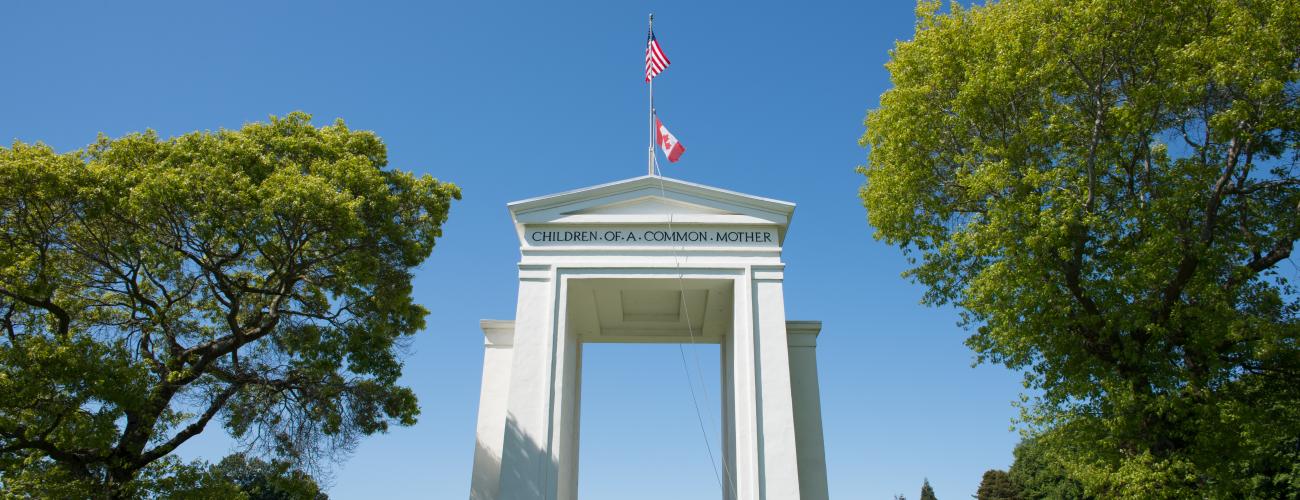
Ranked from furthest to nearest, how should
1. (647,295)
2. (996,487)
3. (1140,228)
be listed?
(996,487) → (647,295) → (1140,228)

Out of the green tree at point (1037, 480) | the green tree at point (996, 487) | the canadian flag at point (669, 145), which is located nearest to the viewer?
the canadian flag at point (669, 145)

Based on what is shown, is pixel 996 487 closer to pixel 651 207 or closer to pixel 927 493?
pixel 927 493

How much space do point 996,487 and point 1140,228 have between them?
50328 mm

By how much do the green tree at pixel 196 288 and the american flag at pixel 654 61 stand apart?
19.8 ft

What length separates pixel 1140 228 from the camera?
49.6 ft

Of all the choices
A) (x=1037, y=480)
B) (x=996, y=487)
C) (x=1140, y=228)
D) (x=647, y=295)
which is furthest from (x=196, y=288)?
(x=996, y=487)

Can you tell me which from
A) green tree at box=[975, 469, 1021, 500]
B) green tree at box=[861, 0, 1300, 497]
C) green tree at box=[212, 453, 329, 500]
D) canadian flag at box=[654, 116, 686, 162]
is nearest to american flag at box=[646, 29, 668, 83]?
canadian flag at box=[654, 116, 686, 162]

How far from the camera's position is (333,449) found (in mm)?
17328

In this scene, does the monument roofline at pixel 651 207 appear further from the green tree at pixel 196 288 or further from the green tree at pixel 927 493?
the green tree at pixel 927 493

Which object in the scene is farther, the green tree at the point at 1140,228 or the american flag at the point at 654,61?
the american flag at the point at 654,61

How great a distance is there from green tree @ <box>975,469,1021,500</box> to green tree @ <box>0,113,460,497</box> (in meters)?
52.2

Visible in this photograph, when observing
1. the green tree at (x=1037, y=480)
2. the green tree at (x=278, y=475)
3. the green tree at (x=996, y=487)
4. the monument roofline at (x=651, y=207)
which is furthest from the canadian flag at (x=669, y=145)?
the green tree at (x=996, y=487)

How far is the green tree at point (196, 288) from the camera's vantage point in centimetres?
1365

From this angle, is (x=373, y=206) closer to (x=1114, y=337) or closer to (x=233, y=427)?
(x=233, y=427)
